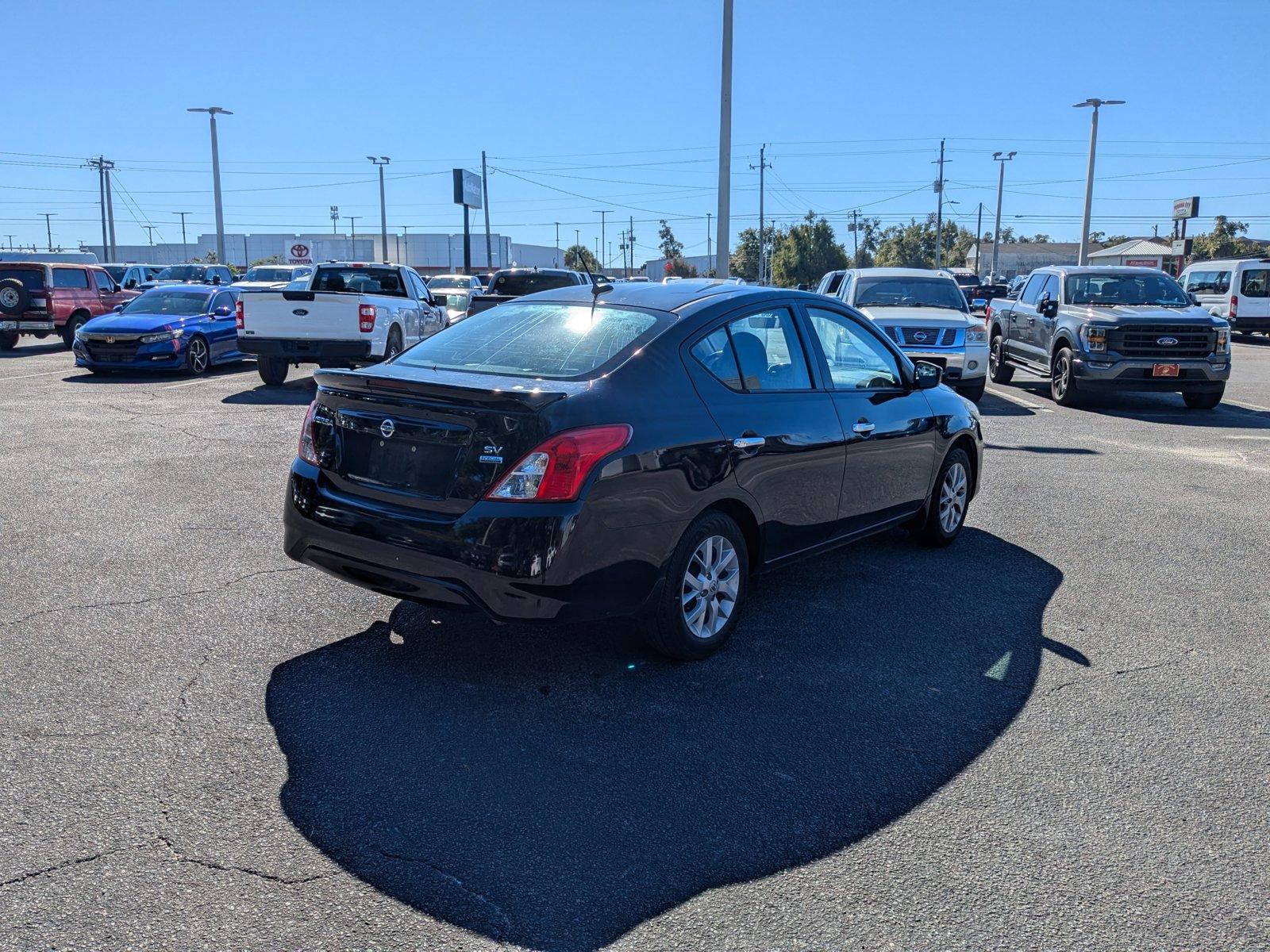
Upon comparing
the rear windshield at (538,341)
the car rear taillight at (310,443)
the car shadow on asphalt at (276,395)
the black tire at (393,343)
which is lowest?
the car shadow on asphalt at (276,395)

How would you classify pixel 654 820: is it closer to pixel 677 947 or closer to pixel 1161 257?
pixel 677 947

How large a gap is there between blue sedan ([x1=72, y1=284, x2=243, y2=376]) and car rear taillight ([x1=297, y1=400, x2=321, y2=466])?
43.1 ft

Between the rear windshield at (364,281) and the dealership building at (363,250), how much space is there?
9188cm

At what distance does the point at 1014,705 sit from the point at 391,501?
8.83 ft

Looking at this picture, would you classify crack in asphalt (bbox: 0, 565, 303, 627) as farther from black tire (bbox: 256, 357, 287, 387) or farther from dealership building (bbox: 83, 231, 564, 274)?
dealership building (bbox: 83, 231, 564, 274)

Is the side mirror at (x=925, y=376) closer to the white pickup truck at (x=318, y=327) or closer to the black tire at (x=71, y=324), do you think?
the white pickup truck at (x=318, y=327)

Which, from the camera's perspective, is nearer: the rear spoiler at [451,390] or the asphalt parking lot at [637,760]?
the asphalt parking lot at [637,760]

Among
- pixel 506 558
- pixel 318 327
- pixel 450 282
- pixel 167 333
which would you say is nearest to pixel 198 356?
pixel 167 333

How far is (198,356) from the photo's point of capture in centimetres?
1731

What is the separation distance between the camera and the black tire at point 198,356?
17.0 metres

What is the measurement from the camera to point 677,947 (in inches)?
108

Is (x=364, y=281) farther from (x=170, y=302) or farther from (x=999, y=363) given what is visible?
(x=999, y=363)

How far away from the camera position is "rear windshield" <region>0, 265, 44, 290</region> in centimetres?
2203

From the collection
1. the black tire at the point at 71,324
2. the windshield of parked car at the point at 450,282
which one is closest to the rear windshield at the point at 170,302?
the black tire at the point at 71,324
